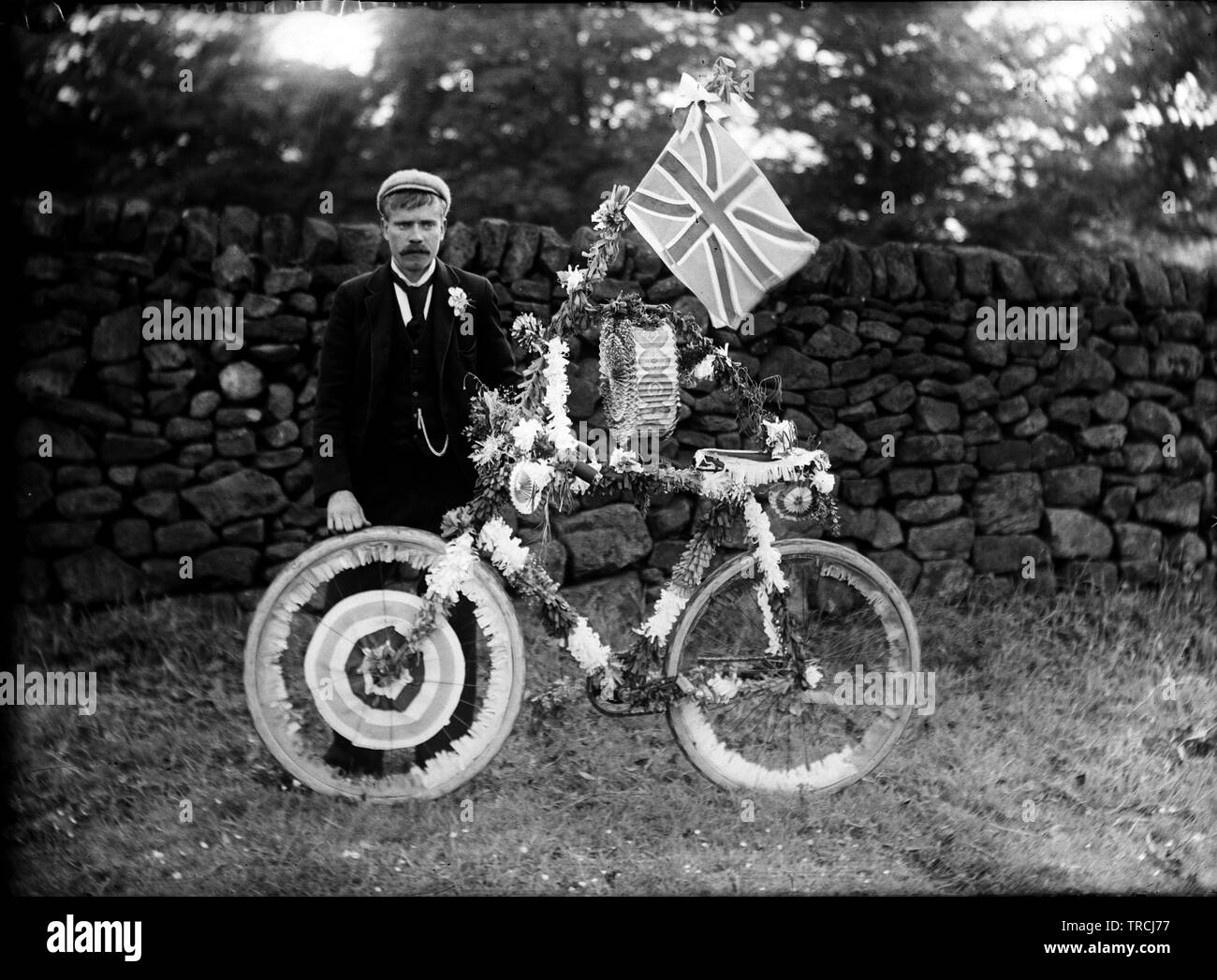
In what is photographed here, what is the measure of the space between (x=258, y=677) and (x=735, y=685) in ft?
5.53

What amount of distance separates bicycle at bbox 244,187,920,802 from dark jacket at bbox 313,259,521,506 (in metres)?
0.17

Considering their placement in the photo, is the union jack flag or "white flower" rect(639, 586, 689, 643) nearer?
the union jack flag

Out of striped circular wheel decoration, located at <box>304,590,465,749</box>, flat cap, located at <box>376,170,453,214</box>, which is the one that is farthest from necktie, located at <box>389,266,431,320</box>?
striped circular wheel decoration, located at <box>304,590,465,749</box>

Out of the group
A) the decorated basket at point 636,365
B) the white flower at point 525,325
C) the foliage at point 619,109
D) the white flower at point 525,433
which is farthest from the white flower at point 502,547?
the foliage at point 619,109

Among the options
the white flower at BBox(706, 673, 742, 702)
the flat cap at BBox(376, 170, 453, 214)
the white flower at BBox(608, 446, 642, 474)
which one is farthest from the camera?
the flat cap at BBox(376, 170, 453, 214)

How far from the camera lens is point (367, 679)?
3.79 m

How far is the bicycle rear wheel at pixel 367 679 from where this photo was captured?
3832 millimetres

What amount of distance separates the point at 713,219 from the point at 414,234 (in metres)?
1.11

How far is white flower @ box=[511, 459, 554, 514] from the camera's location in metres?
3.69

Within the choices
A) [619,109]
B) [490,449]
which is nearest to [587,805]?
[490,449]

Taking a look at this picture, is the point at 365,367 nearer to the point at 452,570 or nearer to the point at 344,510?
the point at 344,510

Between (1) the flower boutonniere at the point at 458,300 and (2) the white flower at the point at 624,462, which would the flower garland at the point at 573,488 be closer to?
(2) the white flower at the point at 624,462

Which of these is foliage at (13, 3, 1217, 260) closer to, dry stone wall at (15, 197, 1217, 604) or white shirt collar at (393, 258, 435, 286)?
dry stone wall at (15, 197, 1217, 604)

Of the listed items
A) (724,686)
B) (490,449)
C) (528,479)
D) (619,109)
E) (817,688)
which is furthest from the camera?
(619,109)
